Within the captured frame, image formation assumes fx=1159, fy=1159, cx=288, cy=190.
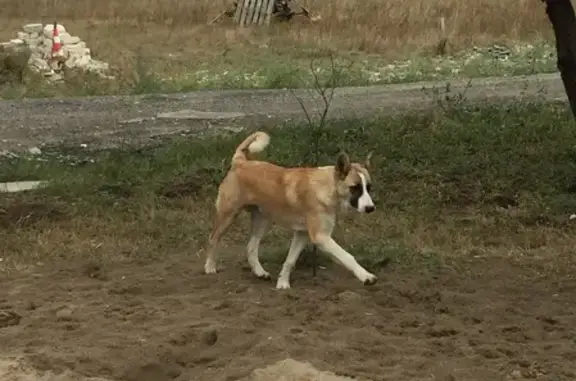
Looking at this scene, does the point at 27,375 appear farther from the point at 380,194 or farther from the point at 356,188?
the point at 380,194

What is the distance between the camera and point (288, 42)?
24.4m

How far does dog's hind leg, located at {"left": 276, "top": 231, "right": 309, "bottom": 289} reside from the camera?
23.8 feet

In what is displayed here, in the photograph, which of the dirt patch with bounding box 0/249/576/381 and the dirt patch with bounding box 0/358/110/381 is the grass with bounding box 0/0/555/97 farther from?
the dirt patch with bounding box 0/358/110/381

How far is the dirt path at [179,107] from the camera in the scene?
13.8 metres

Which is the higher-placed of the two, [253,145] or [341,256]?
[253,145]

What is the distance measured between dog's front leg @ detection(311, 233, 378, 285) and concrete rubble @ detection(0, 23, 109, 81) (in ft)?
43.9

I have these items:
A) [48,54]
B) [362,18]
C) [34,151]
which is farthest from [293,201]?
[362,18]

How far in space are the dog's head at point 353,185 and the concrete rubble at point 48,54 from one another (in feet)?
44.1

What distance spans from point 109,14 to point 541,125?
1936cm

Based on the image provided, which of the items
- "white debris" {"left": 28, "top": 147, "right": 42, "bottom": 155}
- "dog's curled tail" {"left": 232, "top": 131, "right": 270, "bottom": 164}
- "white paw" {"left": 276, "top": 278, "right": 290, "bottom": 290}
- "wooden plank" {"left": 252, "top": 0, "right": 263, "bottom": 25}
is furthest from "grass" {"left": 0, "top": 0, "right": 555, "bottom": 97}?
"white paw" {"left": 276, "top": 278, "right": 290, "bottom": 290}

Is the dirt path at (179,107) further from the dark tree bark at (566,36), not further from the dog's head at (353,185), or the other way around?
the dog's head at (353,185)

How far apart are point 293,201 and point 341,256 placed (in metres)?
0.46

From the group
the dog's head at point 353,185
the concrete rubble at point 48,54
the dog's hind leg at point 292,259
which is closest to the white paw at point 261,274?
the dog's hind leg at point 292,259

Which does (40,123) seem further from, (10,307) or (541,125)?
(10,307)
